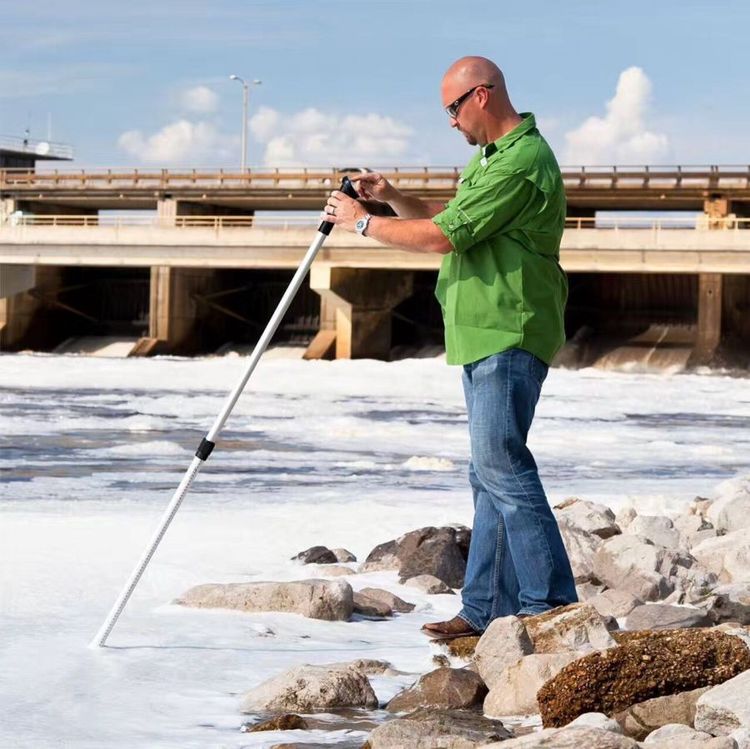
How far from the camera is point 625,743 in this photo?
3.18 meters

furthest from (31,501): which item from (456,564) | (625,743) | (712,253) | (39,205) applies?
(39,205)

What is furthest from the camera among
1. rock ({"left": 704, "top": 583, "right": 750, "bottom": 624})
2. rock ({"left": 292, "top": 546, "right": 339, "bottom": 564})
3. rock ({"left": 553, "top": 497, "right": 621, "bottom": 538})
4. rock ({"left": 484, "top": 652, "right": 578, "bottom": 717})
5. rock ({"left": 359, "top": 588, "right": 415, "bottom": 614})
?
rock ({"left": 553, "top": 497, "right": 621, "bottom": 538})

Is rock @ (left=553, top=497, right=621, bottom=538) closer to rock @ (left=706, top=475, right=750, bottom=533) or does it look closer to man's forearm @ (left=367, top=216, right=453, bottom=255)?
rock @ (left=706, top=475, right=750, bottom=533)

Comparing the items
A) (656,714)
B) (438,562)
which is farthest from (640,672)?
(438,562)

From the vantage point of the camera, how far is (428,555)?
6137mm

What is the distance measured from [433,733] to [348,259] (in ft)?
107

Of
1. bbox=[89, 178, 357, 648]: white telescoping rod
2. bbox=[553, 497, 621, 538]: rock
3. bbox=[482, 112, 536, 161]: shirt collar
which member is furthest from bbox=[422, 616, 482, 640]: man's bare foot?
bbox=[553, 497, 621, 538]: rock

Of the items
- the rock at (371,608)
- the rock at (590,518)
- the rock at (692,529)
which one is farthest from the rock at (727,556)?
the rock at (371,608)

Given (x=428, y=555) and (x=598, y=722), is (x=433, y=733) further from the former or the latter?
(x=428, y=555)

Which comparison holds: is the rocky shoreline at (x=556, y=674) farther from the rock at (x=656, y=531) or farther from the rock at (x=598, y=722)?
the rock at (x=656, y=531)

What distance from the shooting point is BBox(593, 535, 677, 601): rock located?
5.62 m

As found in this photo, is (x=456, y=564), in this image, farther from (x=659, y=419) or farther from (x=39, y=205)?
(x=39, y=205)

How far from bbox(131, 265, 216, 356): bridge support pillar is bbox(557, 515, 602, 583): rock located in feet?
109

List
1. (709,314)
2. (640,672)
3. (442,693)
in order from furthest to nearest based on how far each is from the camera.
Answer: (709,314)
(442,693)
(640,672)
